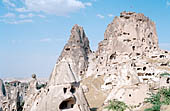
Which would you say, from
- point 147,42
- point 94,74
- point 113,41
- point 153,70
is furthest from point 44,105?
point 147,42

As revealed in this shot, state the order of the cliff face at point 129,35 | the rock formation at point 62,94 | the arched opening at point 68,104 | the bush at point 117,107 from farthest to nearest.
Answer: the cliff face at point 129,35 → the bush at point 117,107 → the arched opening at point 68,104 → the rock formation at point 62,94

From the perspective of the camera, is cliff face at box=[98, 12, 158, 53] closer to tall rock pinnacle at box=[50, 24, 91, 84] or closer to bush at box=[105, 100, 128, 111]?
tall rock pinnacle at box=[50, 24, 91, 84]

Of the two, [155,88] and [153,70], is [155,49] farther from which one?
[155,88]

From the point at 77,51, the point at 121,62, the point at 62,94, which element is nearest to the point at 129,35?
the point at 121,62

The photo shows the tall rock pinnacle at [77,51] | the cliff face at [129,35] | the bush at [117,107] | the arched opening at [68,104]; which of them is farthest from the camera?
the tall rock pinnacle at [77,51]

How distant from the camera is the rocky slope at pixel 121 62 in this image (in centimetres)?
2414

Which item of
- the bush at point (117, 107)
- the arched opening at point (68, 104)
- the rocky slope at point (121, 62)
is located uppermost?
the rocky slope at point (121, 62)

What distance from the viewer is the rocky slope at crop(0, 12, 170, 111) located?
79.2 feet

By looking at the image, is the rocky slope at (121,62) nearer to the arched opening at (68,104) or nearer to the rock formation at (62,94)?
the rock formation at (62,94)

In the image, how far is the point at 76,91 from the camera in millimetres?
17562

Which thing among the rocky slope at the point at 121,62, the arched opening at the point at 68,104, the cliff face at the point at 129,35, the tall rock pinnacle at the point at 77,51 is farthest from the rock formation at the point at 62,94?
the cliff face at the point at 129,35

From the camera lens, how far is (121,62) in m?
43.5

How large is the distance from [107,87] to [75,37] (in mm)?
21956

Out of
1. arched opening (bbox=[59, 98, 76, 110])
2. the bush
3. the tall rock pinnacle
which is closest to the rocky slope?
the tall rock pinnacle
